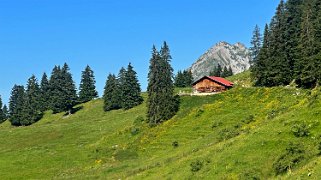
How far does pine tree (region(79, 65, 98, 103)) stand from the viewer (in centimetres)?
15150

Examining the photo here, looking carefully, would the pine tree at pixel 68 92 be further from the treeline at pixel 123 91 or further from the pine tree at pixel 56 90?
the treeline at pixel 123 91

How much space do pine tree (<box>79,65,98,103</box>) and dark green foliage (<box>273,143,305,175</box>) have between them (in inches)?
4874

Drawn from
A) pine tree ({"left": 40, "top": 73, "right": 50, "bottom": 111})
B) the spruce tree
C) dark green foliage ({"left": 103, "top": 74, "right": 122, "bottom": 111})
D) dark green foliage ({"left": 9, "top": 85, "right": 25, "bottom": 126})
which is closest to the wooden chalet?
the spruce tree

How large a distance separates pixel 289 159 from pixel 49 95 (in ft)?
423

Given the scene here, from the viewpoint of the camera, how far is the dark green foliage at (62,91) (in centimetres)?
13000

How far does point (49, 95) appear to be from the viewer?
490 feet

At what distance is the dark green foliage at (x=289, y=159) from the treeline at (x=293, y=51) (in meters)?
39.9

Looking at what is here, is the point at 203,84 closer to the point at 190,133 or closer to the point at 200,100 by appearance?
the point at 200,100

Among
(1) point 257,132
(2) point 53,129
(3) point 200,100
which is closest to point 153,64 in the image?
(3) point 200,100

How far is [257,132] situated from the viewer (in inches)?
1507

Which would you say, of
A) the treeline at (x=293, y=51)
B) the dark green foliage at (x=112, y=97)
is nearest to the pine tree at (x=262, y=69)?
the treeline at (x=293, y=51)

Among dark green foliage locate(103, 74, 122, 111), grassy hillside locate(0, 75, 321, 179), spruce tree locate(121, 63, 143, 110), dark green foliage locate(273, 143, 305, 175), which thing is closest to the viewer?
dark green foliage locate(273, 143, 305, 175)

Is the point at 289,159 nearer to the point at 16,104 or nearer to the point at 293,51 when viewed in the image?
the point at 293,51

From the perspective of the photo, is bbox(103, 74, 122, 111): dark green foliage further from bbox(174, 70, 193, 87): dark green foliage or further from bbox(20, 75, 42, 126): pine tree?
bbox(174, 70, 193, 87): dark green foliage
